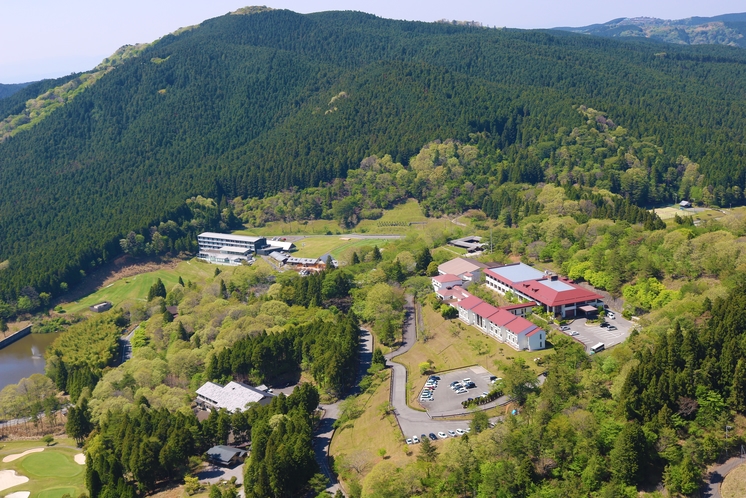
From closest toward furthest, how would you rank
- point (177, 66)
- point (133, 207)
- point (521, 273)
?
point (521, 273) → point (133, 207) → point (177, 66)

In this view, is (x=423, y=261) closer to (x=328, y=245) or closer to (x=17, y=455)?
(x=328, y=245)

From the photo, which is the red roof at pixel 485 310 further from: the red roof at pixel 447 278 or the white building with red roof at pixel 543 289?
the red roof at pixel 447 278

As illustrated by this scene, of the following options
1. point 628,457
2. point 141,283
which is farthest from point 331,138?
point 628,457

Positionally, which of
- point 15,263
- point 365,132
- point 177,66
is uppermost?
point 177,66

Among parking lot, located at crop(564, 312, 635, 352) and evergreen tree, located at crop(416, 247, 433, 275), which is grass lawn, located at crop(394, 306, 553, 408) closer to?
parking lot, located at crop(564, 312, 635, 352)

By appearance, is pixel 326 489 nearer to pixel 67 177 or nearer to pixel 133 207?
pixel 133 207

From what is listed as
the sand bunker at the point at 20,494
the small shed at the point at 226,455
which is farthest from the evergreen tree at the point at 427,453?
the sand bunker at the point at 20,494

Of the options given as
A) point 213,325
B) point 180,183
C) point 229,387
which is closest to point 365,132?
point 180,183

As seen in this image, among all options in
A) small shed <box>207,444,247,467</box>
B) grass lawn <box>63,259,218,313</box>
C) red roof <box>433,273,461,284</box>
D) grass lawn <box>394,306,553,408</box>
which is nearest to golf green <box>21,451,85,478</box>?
small shed <box>207,444,247,467</box>
